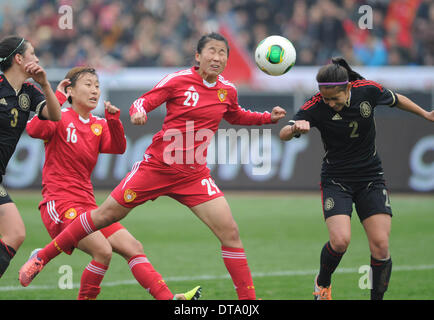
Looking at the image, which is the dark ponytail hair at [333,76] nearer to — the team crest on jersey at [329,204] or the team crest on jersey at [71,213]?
the team crest on jersey at [329,204]

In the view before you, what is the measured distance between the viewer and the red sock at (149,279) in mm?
6027

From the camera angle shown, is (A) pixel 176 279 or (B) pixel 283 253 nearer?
(A) pixel 176 279

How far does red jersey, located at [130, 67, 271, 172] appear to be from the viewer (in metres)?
6.25

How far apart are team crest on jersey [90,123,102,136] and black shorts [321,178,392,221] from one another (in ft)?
7.32

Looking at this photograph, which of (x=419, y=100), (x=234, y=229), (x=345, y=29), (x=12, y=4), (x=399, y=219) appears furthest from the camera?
(x=12, y=4)

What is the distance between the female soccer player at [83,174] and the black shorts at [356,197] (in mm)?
1550

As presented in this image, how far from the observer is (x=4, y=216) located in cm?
620

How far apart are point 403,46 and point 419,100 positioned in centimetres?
250

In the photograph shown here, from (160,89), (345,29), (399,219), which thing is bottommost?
(399,219)

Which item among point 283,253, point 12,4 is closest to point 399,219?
point 283,253

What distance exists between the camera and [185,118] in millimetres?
6320

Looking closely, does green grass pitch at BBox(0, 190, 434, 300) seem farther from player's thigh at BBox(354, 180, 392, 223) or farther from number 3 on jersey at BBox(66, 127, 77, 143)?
number 3 on jersey at BBox(66, 127, 77, 143)

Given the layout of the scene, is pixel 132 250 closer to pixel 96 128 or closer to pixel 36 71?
pixel 96 128

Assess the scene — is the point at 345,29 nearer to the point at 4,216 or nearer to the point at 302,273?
the point at 302,273
